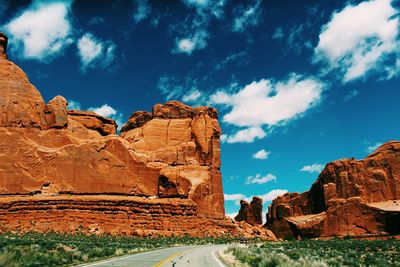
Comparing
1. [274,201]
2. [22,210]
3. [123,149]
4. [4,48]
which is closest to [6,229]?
[22,210]

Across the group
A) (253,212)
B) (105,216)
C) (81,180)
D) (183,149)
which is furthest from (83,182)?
(253,212)

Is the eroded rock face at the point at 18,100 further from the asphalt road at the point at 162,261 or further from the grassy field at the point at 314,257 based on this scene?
the asphalt road at the point at 162,261

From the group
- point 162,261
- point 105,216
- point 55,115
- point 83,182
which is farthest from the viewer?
point 55,115

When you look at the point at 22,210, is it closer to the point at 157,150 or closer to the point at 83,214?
the point at 83,214

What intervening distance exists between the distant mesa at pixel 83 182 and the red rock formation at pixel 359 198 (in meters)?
17.2

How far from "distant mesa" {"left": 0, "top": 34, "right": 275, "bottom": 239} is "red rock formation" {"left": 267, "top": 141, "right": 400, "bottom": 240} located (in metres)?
17.2

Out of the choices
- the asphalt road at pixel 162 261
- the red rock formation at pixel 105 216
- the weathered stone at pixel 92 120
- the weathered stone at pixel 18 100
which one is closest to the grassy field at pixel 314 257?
the asphalt road at pixel 162 261

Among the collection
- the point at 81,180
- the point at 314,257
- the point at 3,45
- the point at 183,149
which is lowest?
the point at 314,257

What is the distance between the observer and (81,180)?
75000mm

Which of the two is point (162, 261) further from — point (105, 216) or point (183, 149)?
point (183, 149)

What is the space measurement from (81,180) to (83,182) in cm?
52

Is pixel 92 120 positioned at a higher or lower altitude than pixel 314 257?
higher

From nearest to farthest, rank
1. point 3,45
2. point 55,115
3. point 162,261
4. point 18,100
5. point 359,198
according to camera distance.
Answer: point 162,261, point 18,100, point 359,198, point 55,115, point 3,45

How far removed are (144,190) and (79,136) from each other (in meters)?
17.4
